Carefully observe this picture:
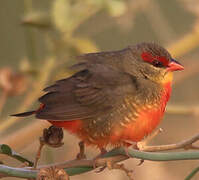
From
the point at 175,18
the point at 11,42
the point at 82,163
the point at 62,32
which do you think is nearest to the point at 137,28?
the point at 175,18

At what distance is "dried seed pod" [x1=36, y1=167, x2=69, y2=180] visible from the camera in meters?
2.29

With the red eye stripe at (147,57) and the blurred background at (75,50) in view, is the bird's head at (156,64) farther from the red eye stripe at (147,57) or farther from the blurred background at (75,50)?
the blurred background at (75,50)

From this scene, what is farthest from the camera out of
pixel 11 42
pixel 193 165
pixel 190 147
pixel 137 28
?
pixel 137 28

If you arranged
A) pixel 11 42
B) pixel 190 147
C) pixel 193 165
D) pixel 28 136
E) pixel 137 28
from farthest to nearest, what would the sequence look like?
1. pixel 137 28
2. pixel 11 42
3. pixel 193 165
4. pixel 28 136
5. pixel 190 147

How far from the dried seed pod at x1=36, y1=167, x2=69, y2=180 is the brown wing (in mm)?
617

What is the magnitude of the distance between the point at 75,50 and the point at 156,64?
0.71 m

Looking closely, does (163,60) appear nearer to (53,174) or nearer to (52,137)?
(52,137)

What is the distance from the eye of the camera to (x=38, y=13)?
147 inches

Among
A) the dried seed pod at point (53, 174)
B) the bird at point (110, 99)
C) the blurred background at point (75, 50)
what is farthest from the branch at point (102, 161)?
the blurred background at point (75, 50)

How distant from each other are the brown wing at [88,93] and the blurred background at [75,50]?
366mm

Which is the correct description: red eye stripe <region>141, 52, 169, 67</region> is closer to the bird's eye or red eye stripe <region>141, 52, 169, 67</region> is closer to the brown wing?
the bird's eye

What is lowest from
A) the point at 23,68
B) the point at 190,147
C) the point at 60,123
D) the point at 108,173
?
the point at 190,147

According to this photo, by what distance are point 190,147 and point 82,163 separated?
0.41 meters

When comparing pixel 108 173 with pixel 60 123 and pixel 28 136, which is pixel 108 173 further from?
pixel 60 123
